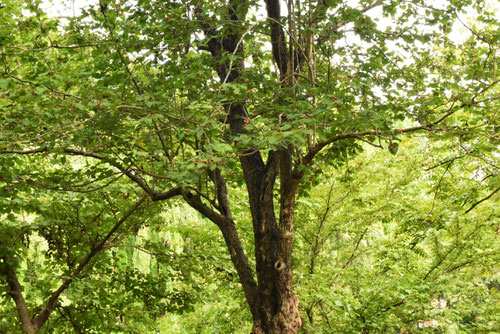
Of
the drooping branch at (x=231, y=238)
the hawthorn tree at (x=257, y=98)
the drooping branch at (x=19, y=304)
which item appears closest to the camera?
the hawthorn tree at (x=257, y=98)

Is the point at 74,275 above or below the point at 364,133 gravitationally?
above

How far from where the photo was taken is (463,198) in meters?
6.16

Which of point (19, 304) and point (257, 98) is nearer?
point (257, 98)

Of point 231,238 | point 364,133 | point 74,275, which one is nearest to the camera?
point 364,133

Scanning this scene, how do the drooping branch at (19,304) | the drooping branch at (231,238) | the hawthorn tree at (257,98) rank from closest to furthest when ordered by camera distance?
the hawthorn tree at (257,98)
the drooping branch at (231,238)
the drooping branch at (19,304)

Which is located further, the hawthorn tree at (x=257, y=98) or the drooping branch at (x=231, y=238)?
the drooping branch at (x=231, y=238)

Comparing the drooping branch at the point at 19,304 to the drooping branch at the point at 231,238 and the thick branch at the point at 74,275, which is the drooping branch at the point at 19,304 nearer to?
the thick branch at the point at 74,275

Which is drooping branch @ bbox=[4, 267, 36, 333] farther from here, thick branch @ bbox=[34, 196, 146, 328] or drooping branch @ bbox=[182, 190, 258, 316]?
drooping branch @ bbox=[182, 190, 258, 316]

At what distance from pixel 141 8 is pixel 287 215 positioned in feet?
9.22

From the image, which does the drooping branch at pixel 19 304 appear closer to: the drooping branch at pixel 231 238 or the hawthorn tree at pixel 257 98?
the hawthorn tree at pixel 257 98

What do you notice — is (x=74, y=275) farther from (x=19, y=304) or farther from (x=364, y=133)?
(x=364, y=133)

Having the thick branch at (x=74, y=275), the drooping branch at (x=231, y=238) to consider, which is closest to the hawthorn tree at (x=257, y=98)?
the drooping branch at (x=231, y=238)

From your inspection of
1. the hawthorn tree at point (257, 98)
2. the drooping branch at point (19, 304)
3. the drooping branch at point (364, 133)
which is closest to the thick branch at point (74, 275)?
the drooping branch at point (19, 304)

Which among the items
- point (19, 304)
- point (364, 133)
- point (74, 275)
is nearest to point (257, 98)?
point (364, 133)
